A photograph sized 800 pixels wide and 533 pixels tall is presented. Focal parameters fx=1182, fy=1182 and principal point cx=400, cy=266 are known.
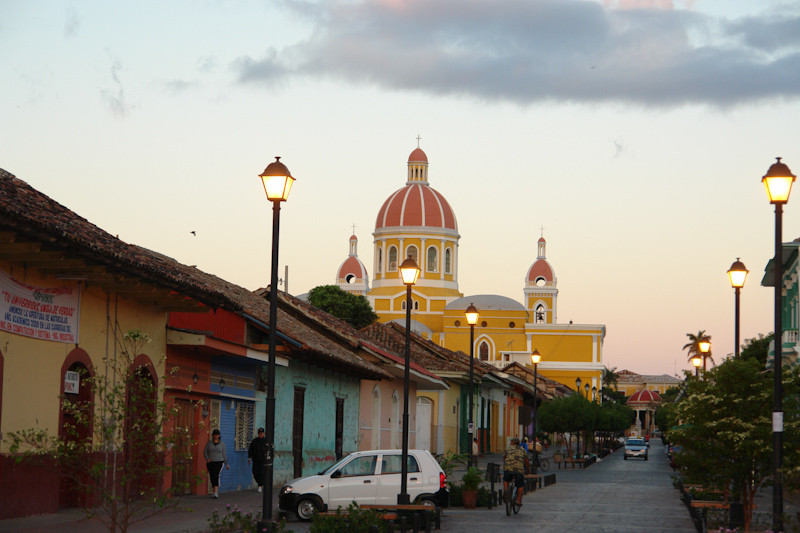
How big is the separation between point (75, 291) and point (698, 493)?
42.8ft

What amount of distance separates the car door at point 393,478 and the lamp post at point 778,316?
23.4 feet

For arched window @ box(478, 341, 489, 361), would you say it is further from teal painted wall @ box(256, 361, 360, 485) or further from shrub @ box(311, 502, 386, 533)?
shrub @ box(311, 502, 386, 533)

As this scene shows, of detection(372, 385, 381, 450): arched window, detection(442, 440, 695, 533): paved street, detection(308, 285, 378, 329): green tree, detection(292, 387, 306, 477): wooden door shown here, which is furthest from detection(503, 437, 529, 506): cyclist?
detection(308, 285, 378, 329): green tree

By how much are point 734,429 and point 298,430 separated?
1327 cm

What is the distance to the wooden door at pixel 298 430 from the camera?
29031mm

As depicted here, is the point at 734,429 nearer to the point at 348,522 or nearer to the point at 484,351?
the point at 348,522

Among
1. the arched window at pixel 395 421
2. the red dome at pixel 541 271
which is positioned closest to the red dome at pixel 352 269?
the red dome at pixel 541 271

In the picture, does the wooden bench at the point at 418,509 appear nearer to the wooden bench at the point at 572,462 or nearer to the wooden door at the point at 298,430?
the wooden door at the point at 298,430

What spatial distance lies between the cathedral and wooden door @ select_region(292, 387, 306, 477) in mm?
83436

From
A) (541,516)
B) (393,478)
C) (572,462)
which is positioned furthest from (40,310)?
(572,462)

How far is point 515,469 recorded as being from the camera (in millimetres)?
24109

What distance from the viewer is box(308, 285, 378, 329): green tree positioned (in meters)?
90.4

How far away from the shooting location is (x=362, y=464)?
68.3 feet

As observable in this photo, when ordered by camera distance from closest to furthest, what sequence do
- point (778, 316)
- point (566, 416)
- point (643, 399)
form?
point (778, 316) < point (566, 416) < point (643, 399)
